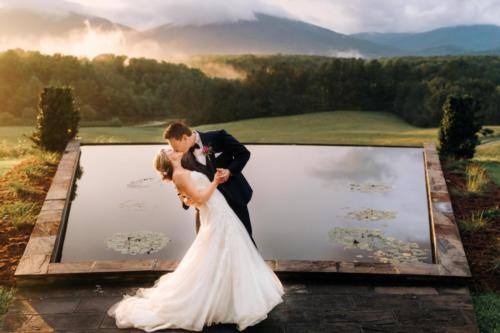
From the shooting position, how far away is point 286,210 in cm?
945

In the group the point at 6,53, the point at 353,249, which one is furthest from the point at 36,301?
the point at 6,53

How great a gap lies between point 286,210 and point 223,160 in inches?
170

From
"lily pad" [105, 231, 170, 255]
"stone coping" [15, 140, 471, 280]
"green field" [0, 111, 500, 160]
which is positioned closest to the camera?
"stone coping" [15, 140, 471, 280]

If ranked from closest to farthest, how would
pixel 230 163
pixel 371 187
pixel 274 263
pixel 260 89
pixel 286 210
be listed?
pixel 230 163 → pixel 274 263 → pixel 286 210 → pixel 371 187 → pixel 260 89

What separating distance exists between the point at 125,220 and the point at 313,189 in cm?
418

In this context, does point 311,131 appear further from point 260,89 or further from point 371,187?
point 371,187

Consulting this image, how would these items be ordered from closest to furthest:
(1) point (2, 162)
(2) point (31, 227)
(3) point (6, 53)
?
(2) point (31, 227)
(1) point (2, 162)
(3) point (6, 53)

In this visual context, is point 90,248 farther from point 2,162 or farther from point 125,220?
point 2,162

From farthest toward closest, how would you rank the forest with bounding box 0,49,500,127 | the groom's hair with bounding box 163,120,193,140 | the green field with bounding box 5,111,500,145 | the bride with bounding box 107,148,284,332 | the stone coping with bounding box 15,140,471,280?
the forest with bounding box 0,49,500,127, the green field with bounding box 5,111,500,145, the stone coping with bounding box 15,140,471,280, the bride with bounding box 107,148,284,332, the groom's hair with bounding box 163,120,193,140

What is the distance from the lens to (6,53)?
37719 mm

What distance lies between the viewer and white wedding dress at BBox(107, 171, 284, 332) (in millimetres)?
5016

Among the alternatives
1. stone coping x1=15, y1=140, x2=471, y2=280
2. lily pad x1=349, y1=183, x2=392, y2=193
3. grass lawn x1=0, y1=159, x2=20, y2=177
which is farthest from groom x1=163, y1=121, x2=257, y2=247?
grass lawn x1=0, y1=159, x2=20, y2=177

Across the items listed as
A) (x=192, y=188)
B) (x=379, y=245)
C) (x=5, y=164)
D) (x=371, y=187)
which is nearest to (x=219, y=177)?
(x=192, y=188)

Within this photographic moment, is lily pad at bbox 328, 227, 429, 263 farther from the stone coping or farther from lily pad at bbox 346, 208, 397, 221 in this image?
lily pad at bbox 346, 208, 397, 221
